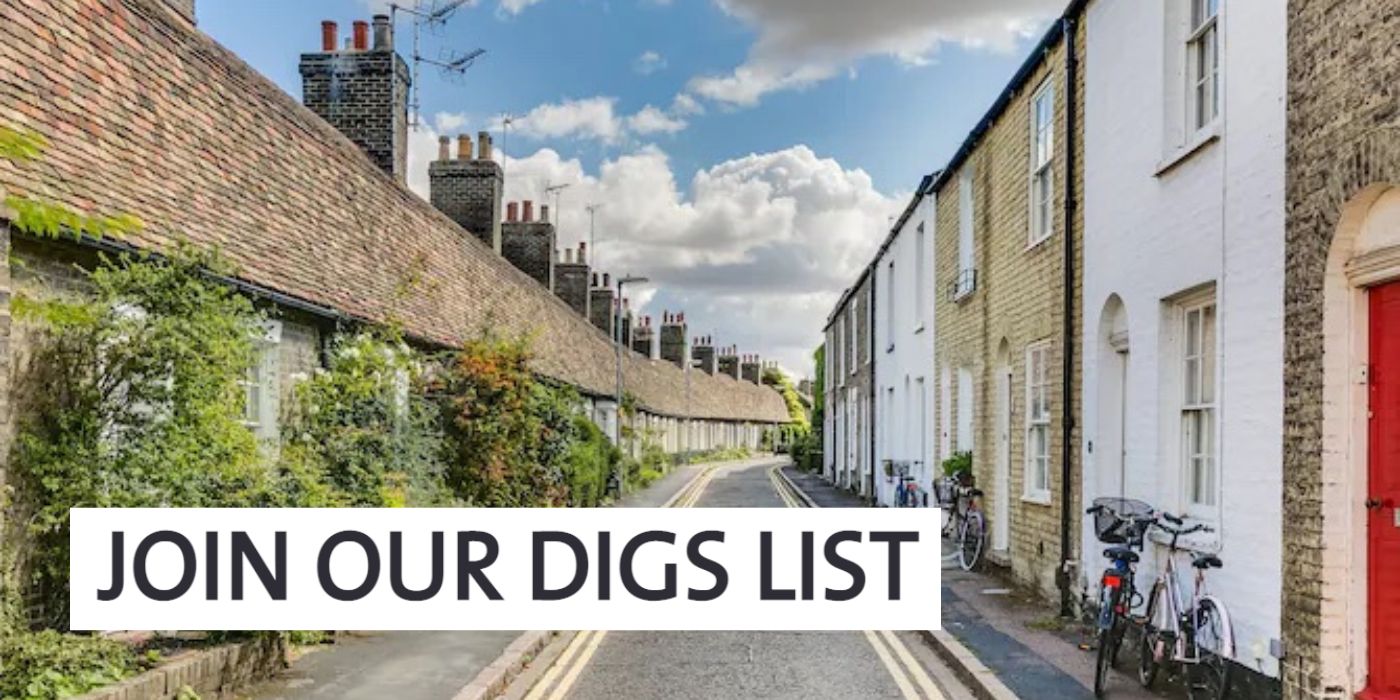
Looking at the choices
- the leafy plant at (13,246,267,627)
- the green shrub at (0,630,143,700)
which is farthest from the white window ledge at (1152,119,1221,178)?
the green shrub at (0,630,143,700)

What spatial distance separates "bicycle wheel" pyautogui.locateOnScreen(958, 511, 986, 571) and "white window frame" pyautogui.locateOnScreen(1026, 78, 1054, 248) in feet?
13.5

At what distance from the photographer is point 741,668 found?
10.1 metres

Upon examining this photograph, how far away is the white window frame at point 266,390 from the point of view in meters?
11.4

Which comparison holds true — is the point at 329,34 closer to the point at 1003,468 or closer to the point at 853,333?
the point at 1003,468

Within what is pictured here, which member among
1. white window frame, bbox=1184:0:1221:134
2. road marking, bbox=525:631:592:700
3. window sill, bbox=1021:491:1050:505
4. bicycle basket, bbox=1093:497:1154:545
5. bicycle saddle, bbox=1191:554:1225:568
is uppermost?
white window frame, bbox=1184:0:1221:134

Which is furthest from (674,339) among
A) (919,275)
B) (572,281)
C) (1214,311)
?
(1214,311)

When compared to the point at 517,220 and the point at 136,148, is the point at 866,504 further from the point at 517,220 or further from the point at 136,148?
the point at 136,148

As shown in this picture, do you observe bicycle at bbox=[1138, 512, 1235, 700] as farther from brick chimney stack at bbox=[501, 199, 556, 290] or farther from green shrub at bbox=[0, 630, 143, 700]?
brick chimney stack at bbox=[501, 199, 556, 290]

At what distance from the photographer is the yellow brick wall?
12.6 meters

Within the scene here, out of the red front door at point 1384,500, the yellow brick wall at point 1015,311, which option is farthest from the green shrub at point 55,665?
the yellow brick wall at point 1015,311

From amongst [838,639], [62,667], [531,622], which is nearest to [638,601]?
[531,622]

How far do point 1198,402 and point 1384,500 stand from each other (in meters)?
2.77

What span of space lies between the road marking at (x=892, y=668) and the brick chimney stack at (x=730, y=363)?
75.6m

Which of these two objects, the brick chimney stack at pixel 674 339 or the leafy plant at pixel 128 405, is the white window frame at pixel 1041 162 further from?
the brick chimney stack at pixel 674 339
